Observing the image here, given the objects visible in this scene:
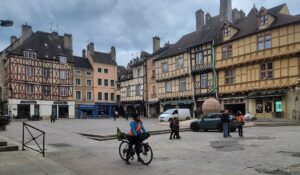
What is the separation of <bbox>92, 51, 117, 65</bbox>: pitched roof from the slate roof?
5.78 metres

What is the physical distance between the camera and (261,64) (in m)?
33.9

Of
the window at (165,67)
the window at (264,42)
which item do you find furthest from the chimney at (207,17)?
the window at (264,42)

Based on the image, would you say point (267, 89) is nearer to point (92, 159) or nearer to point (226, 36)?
point (226, 36)

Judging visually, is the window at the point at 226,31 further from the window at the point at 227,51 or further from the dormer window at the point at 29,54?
the dormer window at the point at 29,54

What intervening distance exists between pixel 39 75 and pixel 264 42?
34.5 metres

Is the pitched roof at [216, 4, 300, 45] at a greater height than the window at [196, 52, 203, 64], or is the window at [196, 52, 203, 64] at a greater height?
the pitched roof at [216, 4, 300, 45]

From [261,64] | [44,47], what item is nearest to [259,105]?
[261,64]

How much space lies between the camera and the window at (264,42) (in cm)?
3295

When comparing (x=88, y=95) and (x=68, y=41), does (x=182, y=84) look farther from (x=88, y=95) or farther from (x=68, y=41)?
(x=68, y=41)

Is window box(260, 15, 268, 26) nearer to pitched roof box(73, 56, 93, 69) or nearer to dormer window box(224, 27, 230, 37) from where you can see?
dormer window box(224, 27, 230, 37)

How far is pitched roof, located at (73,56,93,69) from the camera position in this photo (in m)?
59.4

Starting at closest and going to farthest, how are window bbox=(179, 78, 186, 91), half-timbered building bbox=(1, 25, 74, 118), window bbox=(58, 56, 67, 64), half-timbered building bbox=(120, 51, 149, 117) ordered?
window bbox=(179, 78, 186, 91) → half-timbered building bbox=(1, 25, 74, 118) → half-timbered building bbox=(120, 51, 149, 117) → window bbox=(58, 56, 67, 64)

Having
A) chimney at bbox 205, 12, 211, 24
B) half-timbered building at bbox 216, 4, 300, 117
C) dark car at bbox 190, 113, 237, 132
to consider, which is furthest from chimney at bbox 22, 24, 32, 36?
dark car at bbox 190, 113, 237, 132

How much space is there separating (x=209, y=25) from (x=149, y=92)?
14265 millimetres
